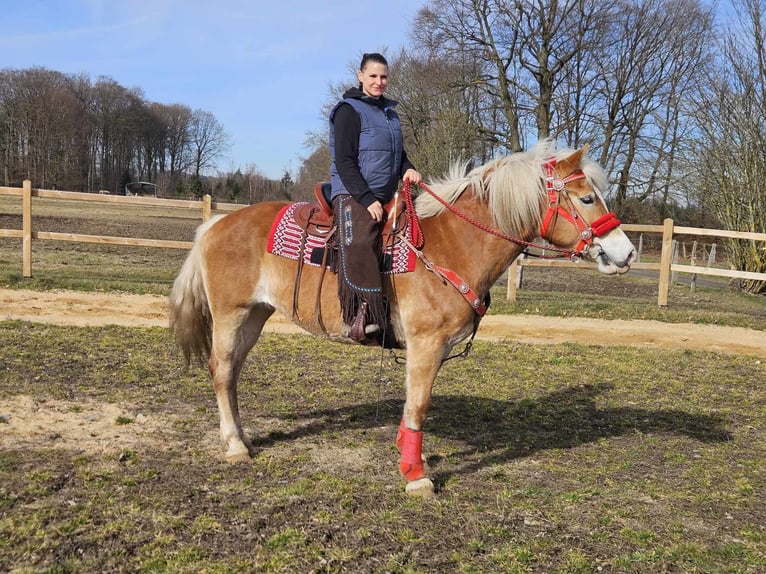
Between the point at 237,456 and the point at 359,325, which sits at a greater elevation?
the point at 359,325

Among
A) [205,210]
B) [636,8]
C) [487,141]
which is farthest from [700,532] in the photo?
[636,8]

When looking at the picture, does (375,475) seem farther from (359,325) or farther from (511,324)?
(511,324)

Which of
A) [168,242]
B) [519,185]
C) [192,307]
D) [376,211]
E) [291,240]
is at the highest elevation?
[519,185]

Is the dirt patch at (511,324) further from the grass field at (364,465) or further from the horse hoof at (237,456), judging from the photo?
the horse hoof at (237,456)

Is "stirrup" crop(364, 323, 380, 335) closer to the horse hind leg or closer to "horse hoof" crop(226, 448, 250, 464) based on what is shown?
the horse hind leg

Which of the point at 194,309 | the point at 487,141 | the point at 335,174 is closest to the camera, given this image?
the point at 335,174

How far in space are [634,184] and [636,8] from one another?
970 centimetres

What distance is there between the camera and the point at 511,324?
11367 millimetres

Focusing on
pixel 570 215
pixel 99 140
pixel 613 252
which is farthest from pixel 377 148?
pixel 99 140

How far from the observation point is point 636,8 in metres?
33.2

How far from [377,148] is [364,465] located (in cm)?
238

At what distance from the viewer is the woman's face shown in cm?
430

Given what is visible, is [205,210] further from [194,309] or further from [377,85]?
[377,85]

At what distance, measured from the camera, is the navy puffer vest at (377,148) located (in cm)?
427
